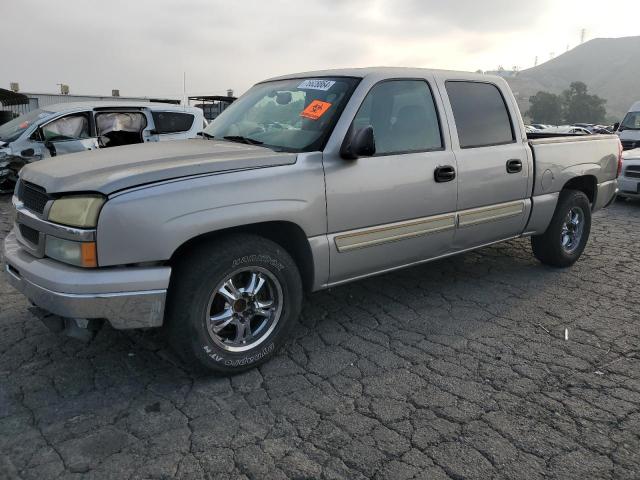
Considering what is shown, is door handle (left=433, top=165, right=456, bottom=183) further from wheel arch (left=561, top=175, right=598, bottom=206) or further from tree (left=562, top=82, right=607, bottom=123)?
tree (left=562, top=82, right=607, bottom=123)

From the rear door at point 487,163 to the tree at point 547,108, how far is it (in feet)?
299

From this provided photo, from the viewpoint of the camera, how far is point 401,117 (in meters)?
3.65

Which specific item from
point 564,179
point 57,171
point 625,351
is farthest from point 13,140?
point 625,351

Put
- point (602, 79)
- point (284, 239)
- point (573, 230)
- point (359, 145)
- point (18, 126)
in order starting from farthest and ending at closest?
point (602, 79) → point (18, 126) → point (573, 230) → point (284, 239) → point (359, 145)

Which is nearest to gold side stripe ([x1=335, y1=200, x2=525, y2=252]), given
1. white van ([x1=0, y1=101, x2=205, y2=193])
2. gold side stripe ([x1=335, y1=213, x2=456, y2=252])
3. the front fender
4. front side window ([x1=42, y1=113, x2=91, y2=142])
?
gold side stripe ([x1=335, y1=213, x2=456, y2=252])

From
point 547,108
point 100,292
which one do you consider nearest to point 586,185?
point 100,292

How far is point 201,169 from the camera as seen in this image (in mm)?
2736

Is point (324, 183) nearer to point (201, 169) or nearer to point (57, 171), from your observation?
point (201, 169)

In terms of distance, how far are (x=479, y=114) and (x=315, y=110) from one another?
1546 millimetres

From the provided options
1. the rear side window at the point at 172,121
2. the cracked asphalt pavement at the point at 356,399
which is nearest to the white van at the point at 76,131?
the rear side window at the point at 172,121

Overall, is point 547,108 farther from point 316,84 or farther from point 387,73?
point 316,84

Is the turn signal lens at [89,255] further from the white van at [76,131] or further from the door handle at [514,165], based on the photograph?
the white van at [76,131]

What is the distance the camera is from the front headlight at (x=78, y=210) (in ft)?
8.12

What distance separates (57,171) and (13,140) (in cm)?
622
